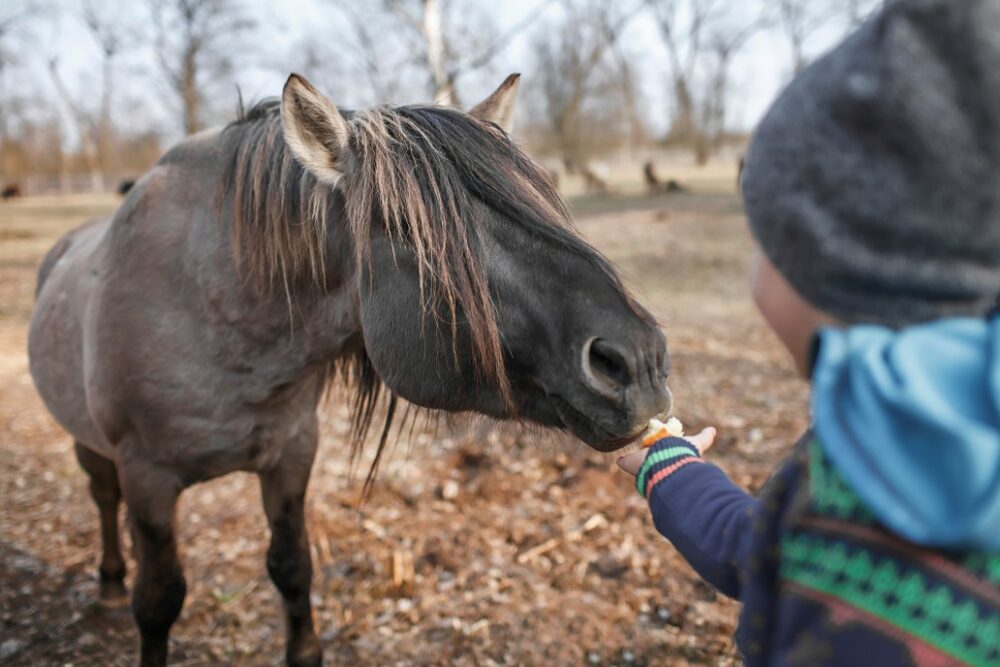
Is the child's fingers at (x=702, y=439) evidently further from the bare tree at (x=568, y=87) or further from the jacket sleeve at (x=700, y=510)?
the bare tree at (x=568, y=87)

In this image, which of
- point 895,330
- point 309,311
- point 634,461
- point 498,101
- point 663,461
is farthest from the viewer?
point 498,101

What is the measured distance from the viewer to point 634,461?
1.63 m

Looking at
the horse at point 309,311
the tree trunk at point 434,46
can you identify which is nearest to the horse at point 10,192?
the tree trunk at point 434,46

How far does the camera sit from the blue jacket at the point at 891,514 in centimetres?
81

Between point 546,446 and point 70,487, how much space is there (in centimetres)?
351

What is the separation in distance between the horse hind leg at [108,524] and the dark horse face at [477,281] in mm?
2730

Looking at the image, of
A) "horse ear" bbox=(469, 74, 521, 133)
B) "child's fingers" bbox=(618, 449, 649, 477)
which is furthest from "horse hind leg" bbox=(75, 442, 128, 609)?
"child's fingers" bbox=(618, 449, 649, 477)

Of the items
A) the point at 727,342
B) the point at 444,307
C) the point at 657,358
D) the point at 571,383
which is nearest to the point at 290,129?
the point at 444,307

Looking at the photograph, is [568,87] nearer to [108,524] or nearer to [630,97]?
[630,97]

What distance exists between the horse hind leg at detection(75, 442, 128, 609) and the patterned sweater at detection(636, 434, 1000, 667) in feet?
12.3

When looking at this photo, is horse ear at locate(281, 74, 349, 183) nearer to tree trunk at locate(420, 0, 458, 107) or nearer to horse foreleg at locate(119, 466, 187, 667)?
horse foreleg at locate(119, 466, 187, 667)

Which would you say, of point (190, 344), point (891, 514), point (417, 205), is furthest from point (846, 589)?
point (190, 344)

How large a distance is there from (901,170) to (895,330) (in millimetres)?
219

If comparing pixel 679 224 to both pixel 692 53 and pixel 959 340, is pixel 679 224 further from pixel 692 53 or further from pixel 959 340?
pixel 692 53
